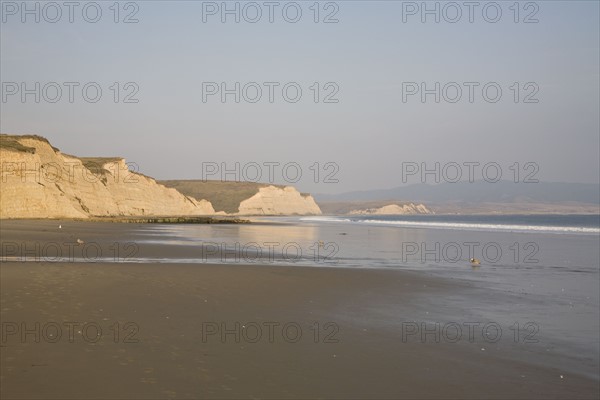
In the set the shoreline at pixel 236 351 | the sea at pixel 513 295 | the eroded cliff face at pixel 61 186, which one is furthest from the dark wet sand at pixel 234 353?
the eroded cliff face at pixel 61 186

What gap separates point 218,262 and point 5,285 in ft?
31.9

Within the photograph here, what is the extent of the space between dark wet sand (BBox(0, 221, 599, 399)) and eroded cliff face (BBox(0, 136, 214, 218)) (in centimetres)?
5272

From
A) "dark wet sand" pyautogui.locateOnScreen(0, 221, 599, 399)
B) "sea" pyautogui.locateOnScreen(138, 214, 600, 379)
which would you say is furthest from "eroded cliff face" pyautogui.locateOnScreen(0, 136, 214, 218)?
"dark wet sand" pyautogui.locateOnScreen(0, 221, 599, 399)

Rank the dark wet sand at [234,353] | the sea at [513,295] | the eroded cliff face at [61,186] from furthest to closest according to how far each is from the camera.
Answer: the eroded cliff face at [61,186], the sea at [513,295], the dark wet sand at [234,353]

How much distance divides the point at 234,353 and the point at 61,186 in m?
71.5

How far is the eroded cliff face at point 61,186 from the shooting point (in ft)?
205

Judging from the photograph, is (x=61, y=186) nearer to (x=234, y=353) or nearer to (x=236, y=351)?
(x=236, y=351)

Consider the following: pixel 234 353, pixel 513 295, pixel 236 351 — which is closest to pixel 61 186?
pixel 513 295

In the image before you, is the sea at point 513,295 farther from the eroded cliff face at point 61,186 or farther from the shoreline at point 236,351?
the eroded cliff face at point 61,186

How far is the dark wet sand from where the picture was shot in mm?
6926

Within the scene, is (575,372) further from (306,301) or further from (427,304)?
(306,301)

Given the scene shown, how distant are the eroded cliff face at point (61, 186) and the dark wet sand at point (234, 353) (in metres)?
52.7

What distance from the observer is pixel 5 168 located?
199ft

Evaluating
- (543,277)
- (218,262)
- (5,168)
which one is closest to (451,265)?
(543,277)
